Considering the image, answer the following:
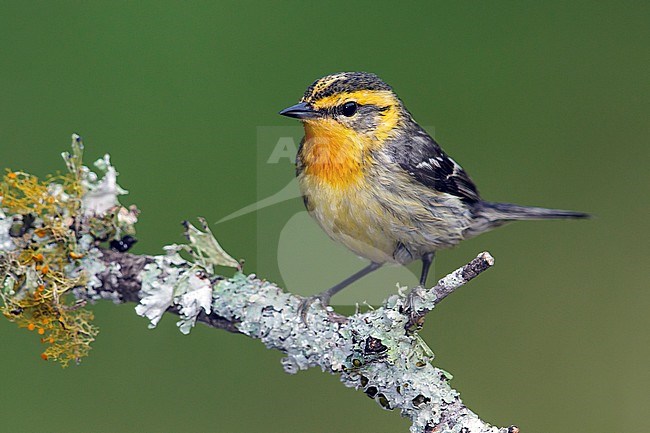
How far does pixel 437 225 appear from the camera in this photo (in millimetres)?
3131

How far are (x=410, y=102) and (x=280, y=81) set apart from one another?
587 millimetres

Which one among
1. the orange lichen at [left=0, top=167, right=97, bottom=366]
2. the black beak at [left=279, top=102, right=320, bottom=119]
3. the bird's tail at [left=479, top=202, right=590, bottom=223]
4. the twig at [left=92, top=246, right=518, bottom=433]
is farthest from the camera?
the bird's tail at [left=479, top=202, right=590, bottom=223]

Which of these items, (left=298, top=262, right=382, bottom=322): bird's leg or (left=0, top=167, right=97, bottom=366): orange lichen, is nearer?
(left=0, top=167, right=97, bottom=366): orange lichen

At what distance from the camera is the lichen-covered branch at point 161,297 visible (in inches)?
101

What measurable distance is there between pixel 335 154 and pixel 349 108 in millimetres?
158

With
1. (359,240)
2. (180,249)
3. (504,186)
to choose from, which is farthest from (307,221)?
(504,186)

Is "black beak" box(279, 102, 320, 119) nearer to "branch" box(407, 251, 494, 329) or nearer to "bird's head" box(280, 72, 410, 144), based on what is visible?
"bird's head" box(280, 72, 410, 144)

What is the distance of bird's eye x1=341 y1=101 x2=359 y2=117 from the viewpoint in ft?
9.87

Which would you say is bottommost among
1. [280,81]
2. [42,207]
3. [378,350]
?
[378,350]

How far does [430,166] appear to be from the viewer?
322 cm

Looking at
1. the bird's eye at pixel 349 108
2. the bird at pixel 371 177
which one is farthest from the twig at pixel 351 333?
the bird's eye at pixel 349 108

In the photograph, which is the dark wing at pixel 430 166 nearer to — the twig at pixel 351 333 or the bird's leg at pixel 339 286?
the bird's leg at pixel 339 286

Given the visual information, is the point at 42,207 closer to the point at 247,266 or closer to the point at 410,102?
the point at 247,266

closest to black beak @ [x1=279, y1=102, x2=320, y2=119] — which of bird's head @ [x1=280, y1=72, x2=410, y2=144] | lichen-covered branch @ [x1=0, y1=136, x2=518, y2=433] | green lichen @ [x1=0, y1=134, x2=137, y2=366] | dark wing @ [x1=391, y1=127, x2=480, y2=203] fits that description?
bird's head @ [x1=280, y1=72, x2=410, y2=144]
